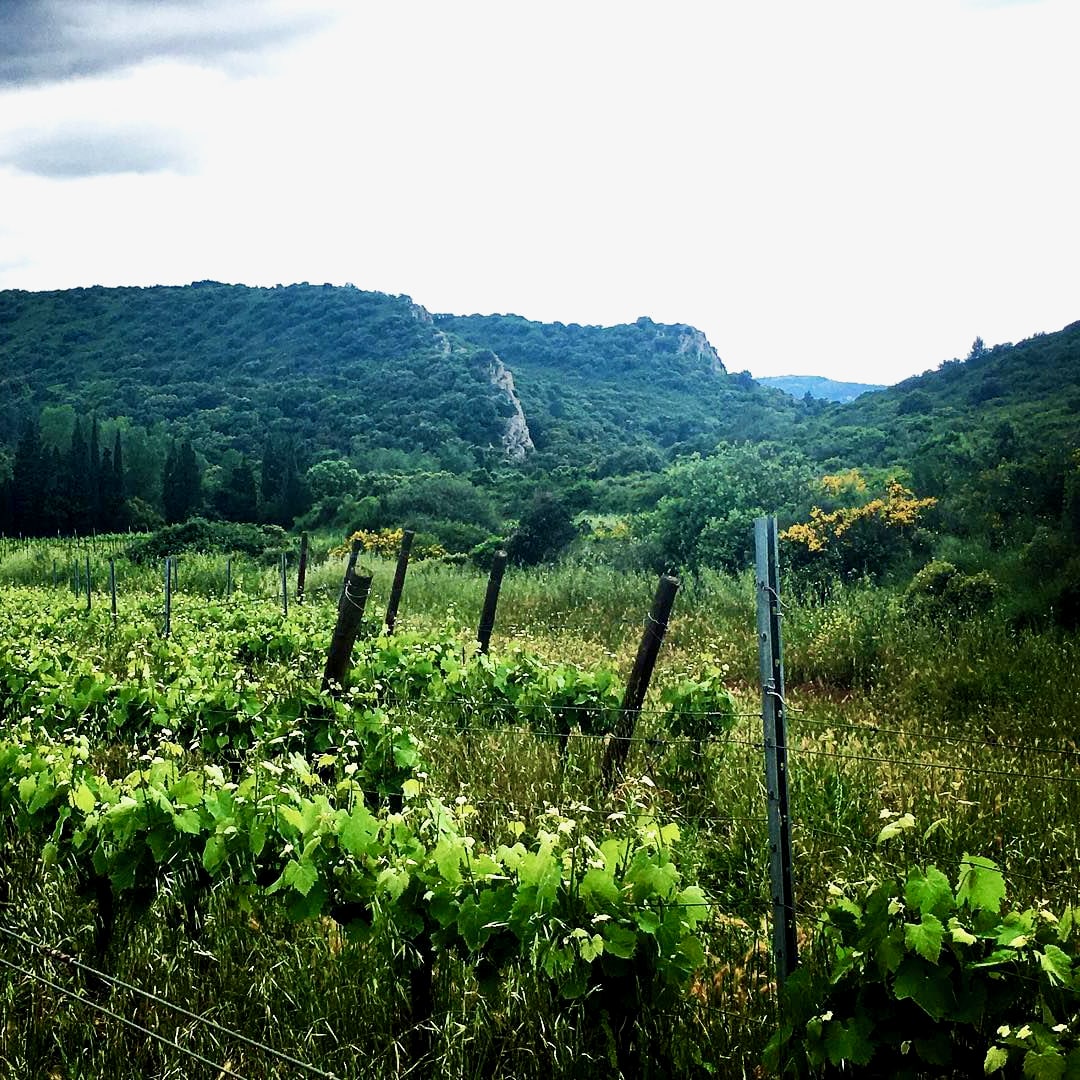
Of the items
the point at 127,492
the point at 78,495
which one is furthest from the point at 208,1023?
the point at 127,492

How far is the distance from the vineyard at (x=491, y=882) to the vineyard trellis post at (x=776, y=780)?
0.16 m

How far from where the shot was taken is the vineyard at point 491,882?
Answer: 8.55 ft

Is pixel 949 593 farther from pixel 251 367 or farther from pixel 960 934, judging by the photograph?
pixel 251 367

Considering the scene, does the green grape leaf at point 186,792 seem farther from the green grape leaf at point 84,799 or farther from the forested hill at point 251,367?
the forested hill at point 251,367

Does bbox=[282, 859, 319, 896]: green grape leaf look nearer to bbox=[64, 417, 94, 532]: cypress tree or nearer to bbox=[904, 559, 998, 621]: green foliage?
bbox=[904, 559, 998, 621]: green foliage

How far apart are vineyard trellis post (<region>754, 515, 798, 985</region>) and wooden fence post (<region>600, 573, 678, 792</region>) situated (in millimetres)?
2507

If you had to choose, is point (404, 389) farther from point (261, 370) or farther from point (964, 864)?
point (964, 864)

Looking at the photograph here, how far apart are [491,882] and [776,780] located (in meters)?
0.98

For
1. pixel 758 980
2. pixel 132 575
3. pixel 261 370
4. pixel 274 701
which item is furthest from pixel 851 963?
pixel 261 370

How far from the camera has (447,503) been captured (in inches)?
1570

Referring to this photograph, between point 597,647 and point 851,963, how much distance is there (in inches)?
344

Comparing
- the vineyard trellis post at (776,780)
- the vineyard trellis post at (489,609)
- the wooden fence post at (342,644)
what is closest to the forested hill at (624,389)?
the vineyard trellis post at (489,609)

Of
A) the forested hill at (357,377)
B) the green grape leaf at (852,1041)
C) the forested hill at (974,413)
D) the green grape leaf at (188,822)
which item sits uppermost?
the forested hill at (357,377)

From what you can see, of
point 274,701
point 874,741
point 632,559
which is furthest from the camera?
point 632,559
